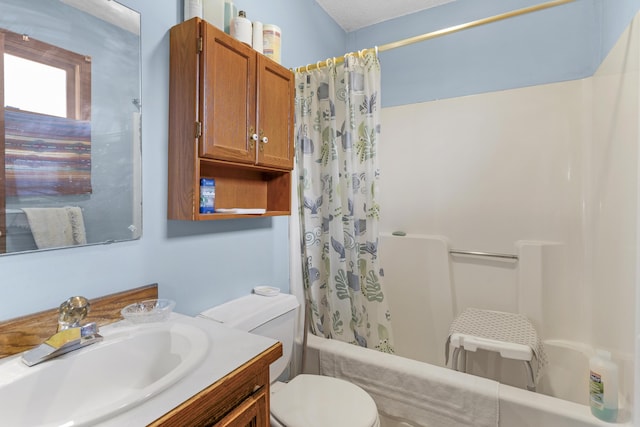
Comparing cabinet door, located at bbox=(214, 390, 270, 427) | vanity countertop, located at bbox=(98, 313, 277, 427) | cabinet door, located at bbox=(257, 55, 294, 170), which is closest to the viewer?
vanity countertop, located at bbox=(98, 313, 277, 427)

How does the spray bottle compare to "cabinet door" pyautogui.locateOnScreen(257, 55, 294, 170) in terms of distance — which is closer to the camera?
the spray bottle

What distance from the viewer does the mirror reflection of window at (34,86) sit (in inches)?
32.4

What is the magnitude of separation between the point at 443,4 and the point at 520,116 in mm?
914

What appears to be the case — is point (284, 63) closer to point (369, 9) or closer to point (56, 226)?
point (369, 9)

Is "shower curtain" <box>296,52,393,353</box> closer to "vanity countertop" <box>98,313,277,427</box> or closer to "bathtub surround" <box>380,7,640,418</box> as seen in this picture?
"bathtub surround" <box>380,7,640,418</box>

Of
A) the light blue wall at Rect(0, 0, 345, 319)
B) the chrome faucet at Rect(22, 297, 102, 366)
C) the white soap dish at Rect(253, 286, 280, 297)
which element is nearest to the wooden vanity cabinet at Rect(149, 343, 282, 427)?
the chrome faucet at Rect(22, 297, 102, 366)

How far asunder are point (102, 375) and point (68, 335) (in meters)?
0.14

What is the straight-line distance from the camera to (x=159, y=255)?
118 cm

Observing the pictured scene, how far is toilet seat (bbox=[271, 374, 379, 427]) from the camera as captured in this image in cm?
119

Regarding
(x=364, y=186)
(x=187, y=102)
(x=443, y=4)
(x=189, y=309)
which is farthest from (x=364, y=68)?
(x=189, y=309)

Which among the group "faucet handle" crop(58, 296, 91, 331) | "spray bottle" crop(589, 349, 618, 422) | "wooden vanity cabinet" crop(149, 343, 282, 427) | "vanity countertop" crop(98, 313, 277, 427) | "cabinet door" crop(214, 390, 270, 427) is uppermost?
"faucet handle" crop(58, 296, 91, 331)

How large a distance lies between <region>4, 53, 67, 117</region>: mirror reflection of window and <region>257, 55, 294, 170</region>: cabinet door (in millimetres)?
663

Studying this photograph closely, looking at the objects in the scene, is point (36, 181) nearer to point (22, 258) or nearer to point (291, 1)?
point (22, 258)

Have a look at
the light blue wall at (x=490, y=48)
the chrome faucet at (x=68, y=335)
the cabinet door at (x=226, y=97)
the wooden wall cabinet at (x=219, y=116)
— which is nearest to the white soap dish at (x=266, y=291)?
the wooden wall cabinet at (x=219, y=116)
